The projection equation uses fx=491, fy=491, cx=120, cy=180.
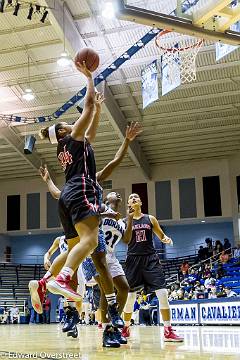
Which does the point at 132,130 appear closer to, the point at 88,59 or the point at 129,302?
the point at 88,59

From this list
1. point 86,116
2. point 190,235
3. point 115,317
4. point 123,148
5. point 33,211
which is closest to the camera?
point 86,116

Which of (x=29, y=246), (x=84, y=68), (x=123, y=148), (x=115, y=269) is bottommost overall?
(x=115, y=269)

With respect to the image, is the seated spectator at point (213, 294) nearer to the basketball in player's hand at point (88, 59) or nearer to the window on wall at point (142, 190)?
the basketball in player's hand at point (88, 59)

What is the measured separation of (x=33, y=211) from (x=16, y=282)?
404 centimetres

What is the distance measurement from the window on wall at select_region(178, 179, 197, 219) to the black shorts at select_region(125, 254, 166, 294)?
752 inches

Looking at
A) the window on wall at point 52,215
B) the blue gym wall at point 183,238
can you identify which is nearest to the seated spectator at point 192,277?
the blue gym wall at point 183,238

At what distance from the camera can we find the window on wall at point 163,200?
83.0 ft

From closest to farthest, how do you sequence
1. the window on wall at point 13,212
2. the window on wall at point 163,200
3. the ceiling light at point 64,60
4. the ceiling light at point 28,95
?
→ the ceiling light at point 64,60
the ceiling light at point 28,95
the window on wall at point 163,200
the window on wall at point 13,212

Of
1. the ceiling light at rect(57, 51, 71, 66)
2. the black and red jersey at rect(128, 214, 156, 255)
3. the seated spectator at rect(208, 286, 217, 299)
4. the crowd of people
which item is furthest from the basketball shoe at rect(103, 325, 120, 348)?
the ceiling light at rect(57, 51, 71, 66)

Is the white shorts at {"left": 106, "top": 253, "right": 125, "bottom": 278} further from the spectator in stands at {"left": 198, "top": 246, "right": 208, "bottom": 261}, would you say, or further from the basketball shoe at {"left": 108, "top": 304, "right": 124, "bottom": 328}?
the spectator in stands at {"left": 198, "top": 246, "right": 208, "bottom": 261}

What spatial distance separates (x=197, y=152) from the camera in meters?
24.4

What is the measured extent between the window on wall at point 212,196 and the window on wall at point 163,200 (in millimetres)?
1857

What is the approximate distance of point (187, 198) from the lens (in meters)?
25.2

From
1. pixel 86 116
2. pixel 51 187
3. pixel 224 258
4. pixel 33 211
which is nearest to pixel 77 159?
pixel 86 116
